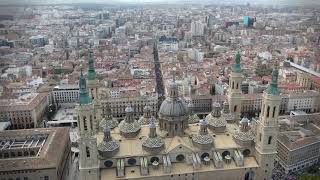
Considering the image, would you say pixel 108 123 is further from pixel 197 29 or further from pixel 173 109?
pixel 197 29

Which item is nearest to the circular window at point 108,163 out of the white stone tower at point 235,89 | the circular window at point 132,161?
the circular window at point 132,161

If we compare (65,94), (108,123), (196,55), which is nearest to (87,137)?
(108,123)

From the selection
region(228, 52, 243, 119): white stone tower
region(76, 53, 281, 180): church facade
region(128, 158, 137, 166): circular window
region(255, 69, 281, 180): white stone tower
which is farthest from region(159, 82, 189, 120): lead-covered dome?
region(255, 69, 281, 180): white stone tower

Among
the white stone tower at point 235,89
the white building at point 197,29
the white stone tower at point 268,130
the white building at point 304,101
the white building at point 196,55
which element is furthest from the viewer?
the white building at point 197,29

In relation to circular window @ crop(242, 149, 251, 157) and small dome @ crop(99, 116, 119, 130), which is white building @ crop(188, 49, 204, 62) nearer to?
small dome @ crop(99, 116, 119, 130)

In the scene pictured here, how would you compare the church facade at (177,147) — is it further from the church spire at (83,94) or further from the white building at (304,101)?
the white building at (304,101)

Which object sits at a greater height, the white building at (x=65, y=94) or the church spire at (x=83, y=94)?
the church spire at (x=83, y=94)

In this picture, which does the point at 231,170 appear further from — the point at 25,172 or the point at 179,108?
the point at 25,172
